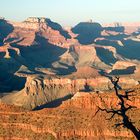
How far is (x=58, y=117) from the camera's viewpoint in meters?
108

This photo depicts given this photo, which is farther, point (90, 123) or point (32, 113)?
point (32, 113)

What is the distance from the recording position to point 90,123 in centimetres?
10412

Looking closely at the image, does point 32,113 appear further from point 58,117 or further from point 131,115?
point 131,115

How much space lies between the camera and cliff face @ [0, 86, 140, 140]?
333 ft

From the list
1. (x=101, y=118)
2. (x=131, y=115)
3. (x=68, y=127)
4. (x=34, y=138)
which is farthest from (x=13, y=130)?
(x=131, y=115)

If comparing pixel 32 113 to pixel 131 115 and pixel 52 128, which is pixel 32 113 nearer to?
pixel 52 128

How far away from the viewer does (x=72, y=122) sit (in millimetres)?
106875

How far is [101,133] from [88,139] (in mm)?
3475

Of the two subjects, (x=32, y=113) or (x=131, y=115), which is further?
(x=32, y=113)

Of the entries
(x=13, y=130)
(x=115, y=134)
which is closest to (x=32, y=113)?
(x=13, y=130)

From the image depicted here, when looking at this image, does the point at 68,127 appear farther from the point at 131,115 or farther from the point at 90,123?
the point at 131,115

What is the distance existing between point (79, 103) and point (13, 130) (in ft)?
59.3

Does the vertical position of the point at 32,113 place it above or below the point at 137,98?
below

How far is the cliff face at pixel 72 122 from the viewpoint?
102 meters
